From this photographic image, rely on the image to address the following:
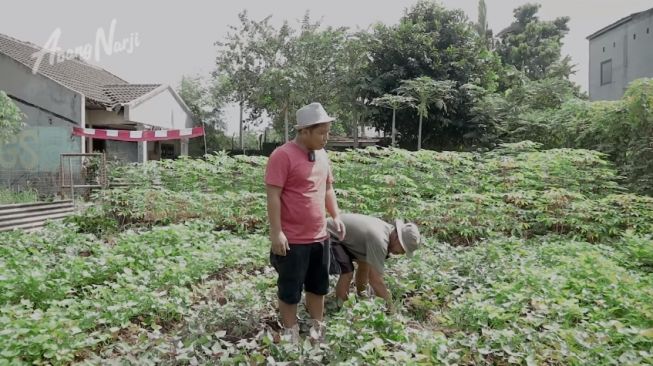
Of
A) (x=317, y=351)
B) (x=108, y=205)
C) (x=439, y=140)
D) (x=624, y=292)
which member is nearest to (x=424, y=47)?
(x=439, y=140)

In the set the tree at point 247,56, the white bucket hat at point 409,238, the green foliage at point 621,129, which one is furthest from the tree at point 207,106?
the white bucket hat at point 409,238

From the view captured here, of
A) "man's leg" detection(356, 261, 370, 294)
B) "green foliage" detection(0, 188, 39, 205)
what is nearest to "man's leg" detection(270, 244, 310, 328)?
"man's leg" detection(356, 261, 370, 294)

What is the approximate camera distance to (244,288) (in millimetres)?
3955

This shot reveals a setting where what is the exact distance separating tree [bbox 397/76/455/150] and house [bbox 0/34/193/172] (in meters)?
9.01

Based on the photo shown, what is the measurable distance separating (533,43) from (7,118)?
1202 inches

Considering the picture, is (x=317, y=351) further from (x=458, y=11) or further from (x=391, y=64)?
(x=458, y=11)

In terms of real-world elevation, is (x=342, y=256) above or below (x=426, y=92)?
below

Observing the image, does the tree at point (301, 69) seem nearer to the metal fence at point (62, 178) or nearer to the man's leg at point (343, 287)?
the metal fence at point (62, 178)

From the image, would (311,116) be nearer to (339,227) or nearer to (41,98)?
(339,227)

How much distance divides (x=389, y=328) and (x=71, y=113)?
14.5 meters

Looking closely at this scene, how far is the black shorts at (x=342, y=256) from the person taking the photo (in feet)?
12.3

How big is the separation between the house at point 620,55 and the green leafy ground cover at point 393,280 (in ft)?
39.5

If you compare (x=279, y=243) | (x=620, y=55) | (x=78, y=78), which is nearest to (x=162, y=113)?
(x=78, y=78)

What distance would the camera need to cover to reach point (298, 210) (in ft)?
10.5
